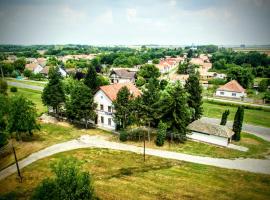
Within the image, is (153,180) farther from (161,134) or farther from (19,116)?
(19,116)

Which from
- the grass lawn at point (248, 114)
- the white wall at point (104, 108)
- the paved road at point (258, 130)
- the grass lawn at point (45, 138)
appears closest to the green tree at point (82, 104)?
the white wall at point (104, 108)

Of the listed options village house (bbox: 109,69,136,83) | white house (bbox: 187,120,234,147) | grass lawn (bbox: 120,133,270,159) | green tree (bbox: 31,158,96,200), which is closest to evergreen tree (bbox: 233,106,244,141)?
grass lawn (bbox: 120,133,270,159)

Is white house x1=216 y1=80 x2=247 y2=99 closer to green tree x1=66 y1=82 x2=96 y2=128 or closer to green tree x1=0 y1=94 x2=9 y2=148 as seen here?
green tree x1=66 y1=82 x2=96 y2=128

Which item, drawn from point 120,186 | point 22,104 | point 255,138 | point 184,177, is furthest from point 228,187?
point 22,104

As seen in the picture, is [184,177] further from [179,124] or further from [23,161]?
[23,161]

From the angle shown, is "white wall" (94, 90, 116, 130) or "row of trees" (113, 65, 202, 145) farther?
"white wall" (94, 90, 116, 130)

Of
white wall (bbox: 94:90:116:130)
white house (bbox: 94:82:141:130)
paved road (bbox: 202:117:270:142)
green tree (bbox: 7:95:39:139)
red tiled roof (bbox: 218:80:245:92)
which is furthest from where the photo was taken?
Answer: red tiled roof (bbox: 218:80:245:92)
